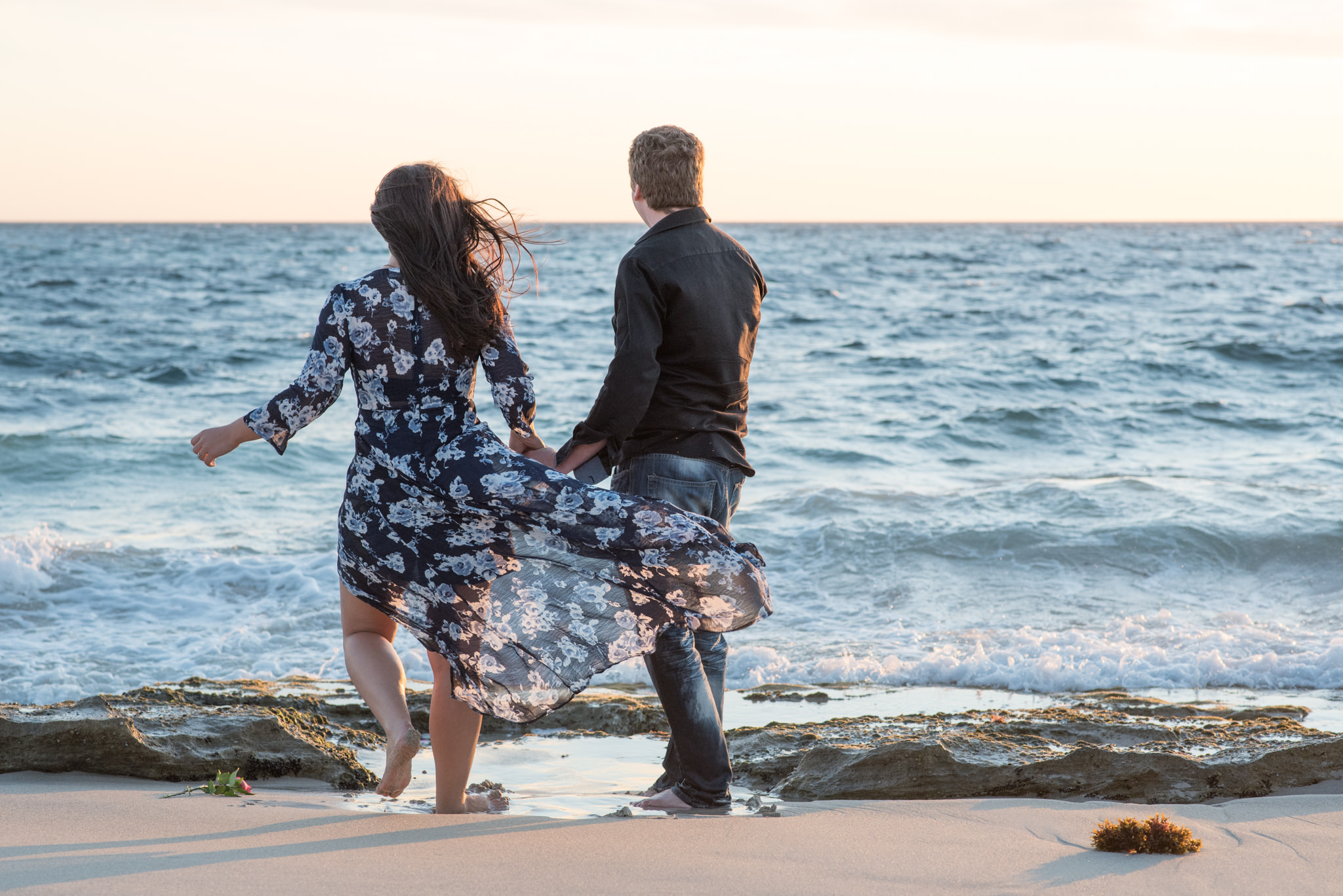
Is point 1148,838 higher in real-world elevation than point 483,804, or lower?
higher

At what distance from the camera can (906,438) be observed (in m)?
12.7

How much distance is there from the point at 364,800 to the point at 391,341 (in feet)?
5.22

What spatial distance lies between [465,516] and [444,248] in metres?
0.71

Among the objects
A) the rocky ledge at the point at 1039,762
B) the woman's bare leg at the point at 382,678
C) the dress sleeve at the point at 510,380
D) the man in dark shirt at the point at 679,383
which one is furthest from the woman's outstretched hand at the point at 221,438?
the rocky ledge at the point at 1039,762

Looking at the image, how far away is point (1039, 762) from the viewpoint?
3621 millimetres

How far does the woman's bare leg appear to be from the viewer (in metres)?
3.04

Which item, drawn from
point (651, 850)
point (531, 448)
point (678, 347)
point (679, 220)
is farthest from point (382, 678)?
point (679, 220)

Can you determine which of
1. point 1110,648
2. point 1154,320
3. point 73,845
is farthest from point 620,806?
point 1154,320

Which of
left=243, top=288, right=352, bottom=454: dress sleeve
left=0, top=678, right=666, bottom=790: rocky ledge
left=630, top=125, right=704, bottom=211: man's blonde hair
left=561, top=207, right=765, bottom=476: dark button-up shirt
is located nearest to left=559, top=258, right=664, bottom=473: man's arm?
left=561, top=207, right=765, bottom=476: dark button-up shirt

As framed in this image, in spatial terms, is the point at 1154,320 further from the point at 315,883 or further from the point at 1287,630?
the point at 315,883

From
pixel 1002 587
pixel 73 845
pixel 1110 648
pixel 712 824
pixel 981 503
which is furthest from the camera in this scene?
pixel 981 503

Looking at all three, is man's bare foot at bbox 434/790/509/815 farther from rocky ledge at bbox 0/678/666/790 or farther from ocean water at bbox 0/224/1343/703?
ocean water at bbox 0/224/1343/703

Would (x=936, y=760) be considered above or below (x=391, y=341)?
below

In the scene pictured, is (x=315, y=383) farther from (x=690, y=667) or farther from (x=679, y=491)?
(x=690, y=667)
